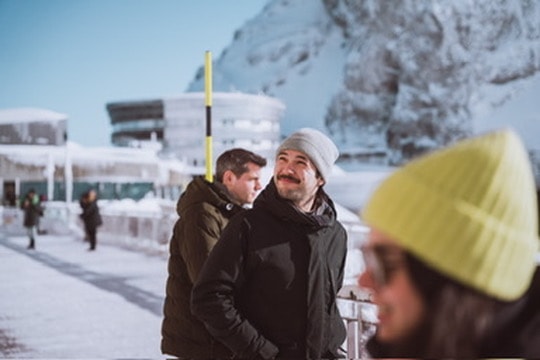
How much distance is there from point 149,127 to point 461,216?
85196mm

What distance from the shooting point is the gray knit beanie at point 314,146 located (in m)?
2.21

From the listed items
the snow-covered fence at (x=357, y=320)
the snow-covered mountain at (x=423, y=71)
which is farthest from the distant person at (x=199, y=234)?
the snow-covered mountain at (x=423, y=71)

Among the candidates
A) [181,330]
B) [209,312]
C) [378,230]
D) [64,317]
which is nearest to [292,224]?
[209,312]

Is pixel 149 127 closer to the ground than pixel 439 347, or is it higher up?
higher up

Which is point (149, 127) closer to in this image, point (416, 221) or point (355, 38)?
point (355, 38)

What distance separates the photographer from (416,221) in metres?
0.76

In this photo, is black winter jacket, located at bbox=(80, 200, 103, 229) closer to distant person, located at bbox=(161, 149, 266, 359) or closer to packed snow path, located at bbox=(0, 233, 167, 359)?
packed snow path, located at bbox=(0, 233, 167, 359)

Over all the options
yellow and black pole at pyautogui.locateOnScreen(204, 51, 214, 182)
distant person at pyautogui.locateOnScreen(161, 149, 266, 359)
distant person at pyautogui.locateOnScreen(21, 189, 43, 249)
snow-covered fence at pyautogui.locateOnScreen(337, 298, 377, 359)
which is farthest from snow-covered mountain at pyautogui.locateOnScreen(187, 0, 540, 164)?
distant person at pyautogui.locateOnScreen(161, 149, 266, 359)

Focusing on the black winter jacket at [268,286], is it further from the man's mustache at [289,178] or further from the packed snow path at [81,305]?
the packed snow path at [81,305]

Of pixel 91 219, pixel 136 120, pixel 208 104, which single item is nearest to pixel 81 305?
pixel 208 104

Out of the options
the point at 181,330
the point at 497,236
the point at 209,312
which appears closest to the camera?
the point at 497,236

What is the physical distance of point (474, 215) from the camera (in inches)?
29.3

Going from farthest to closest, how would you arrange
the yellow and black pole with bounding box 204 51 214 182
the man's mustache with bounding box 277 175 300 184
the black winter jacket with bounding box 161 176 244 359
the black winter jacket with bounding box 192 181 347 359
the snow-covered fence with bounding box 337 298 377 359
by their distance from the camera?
the yellow and black pole with bounding box 204 51 214 182 < the snow-covered fence with bounding box 337 298 377 359 < the black winter jacket with bounding box 161 176 244 359 < the man's mustache with bounding box 277 175 300 184 < the black winter jacket with bounding box 192 181 347 359

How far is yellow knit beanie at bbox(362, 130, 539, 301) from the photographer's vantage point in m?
0.74
